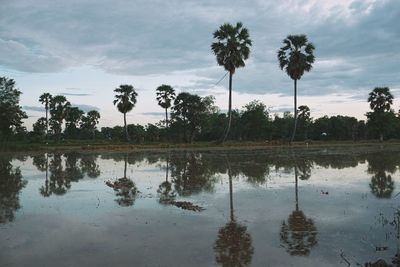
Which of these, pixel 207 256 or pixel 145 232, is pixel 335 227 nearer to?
pixel 207 256

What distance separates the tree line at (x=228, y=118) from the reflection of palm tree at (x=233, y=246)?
1768 inches

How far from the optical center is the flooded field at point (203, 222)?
7859 mm

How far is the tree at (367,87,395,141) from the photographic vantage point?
266 feet

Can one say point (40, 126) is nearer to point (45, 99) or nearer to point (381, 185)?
point (45, 99)

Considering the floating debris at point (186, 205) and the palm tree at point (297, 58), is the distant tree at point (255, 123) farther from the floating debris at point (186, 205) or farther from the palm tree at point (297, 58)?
the floating debris at point (186, 205)

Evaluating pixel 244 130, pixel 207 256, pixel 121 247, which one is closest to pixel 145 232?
pixel 121 247

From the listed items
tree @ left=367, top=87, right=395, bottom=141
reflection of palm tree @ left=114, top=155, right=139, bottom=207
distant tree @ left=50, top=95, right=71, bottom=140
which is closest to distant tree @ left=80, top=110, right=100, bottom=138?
distant tree @ left=50, top=95, right=71, bottom=140

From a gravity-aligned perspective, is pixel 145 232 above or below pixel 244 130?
below

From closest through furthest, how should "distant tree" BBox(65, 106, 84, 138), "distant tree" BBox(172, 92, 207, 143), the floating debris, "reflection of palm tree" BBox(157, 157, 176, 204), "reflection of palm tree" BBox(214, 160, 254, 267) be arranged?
"reflection of palm tree" BBox(214, 160, 254, 267) < the floating debris < "reflection of palm tree" BBox(157, 157, 176, 204) < "distant tree" BBox(172, 92, 207, 143) < "distant tree" BBox(65, 106, 84, 138)

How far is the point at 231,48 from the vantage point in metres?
54.5

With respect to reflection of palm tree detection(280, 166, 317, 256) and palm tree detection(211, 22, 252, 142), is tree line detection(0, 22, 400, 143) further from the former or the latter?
reflection of palm tree detection(280, 166, 317, 256)

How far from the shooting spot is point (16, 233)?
9875 mm

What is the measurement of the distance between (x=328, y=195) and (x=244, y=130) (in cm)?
7334

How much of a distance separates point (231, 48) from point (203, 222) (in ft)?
150
